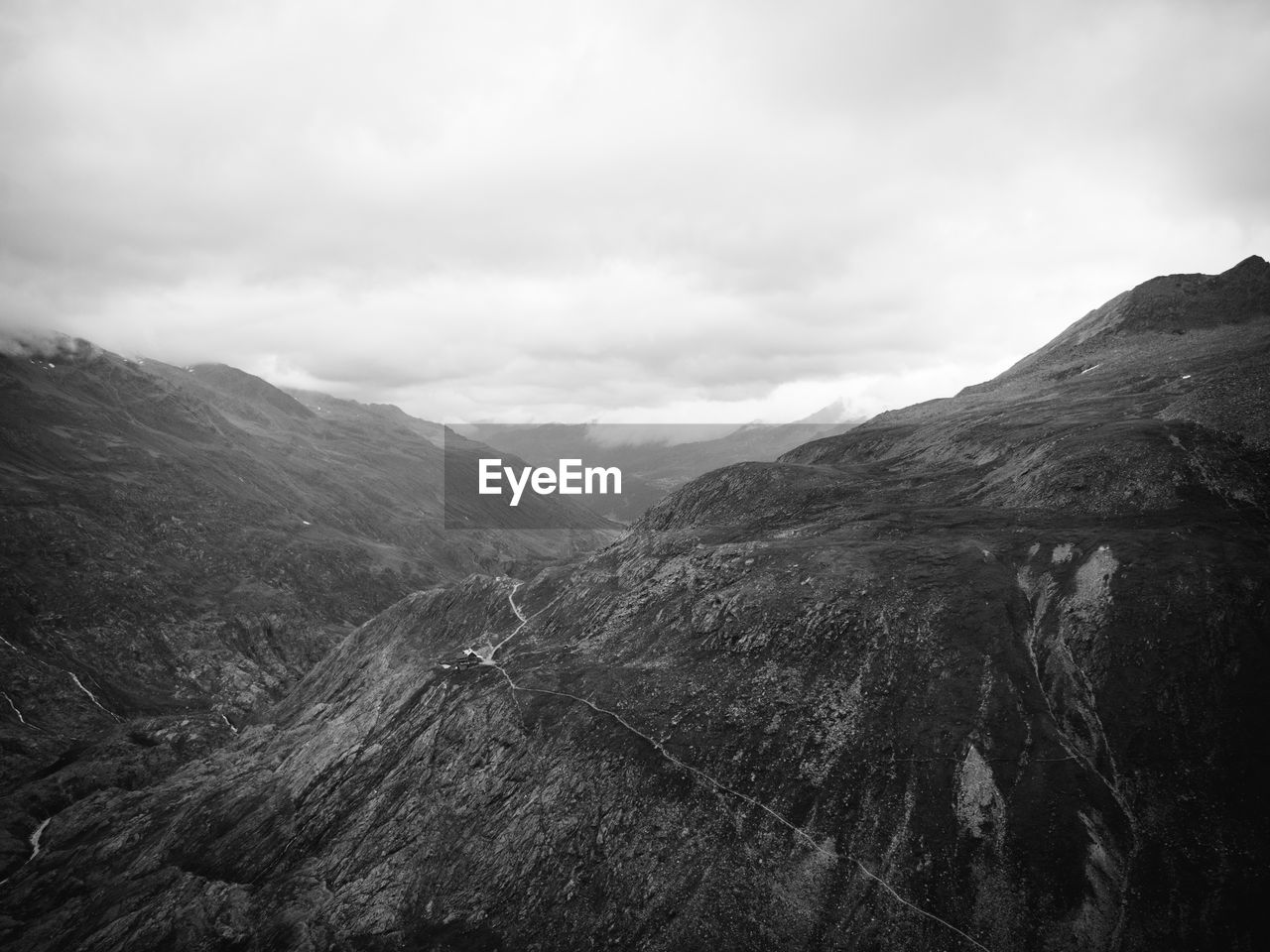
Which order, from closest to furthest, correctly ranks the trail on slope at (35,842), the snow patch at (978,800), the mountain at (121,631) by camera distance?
1. the snow patch at (978,800)
2. the trail on slope at (35,842)
3. the mountain at (121,631)

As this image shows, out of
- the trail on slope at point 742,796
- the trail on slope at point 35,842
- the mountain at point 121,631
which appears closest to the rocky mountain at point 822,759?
the trail on slope at point 742,796

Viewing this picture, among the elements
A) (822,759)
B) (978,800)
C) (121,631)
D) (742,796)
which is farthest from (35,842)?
(978,800)

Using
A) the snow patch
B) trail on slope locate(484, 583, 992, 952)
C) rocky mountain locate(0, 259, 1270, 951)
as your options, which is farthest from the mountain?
the snow patch

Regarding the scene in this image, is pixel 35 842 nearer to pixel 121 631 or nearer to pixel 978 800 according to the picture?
pixel 121 631

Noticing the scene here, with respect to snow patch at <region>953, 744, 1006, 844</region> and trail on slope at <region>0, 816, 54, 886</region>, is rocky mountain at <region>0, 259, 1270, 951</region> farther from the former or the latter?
trail on slope at <region>0, 816, 54, 886</region>

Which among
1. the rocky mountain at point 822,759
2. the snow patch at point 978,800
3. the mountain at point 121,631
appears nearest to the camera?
the rocky mountain at point 822,759

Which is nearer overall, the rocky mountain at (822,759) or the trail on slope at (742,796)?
the trail on slope at (742,796)

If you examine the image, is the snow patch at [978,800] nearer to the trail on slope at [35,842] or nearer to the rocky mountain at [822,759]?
the rocky mountain at [822,759]

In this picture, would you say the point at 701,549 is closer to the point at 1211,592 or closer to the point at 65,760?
the point at 1211,592

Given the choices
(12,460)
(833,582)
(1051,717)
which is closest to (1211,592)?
(1051,717)
